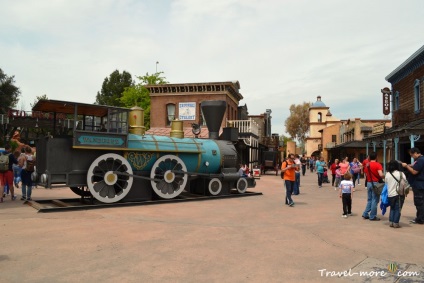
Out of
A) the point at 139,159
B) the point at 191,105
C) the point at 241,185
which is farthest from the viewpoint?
the point at 191,105

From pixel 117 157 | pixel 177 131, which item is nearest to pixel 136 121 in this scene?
pixel 117 157

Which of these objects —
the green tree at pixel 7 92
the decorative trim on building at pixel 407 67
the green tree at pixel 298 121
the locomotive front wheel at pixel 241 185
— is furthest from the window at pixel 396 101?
the green tree at pixel 298 121

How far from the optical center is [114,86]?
183ft

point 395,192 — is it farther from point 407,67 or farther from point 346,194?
point 407,67

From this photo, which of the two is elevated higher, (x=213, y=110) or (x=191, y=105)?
(x=191, y=105)

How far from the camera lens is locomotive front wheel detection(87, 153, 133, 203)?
10.1 metres

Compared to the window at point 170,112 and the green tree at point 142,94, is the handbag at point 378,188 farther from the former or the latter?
the green tree at point 142,94

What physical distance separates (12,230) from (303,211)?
6956 mm

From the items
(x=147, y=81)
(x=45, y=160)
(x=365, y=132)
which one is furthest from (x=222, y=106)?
(x=365, y=132)

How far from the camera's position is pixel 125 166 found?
1084 cm

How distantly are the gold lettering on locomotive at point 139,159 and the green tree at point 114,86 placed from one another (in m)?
45.2

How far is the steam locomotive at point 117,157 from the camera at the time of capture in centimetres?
977

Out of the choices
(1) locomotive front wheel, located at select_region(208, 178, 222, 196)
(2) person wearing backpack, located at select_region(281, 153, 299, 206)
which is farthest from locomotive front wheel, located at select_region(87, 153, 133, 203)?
(2) person wearing backpack, located at select_region(281, 153, 299, 206)

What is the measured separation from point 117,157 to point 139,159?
81 centimetres
